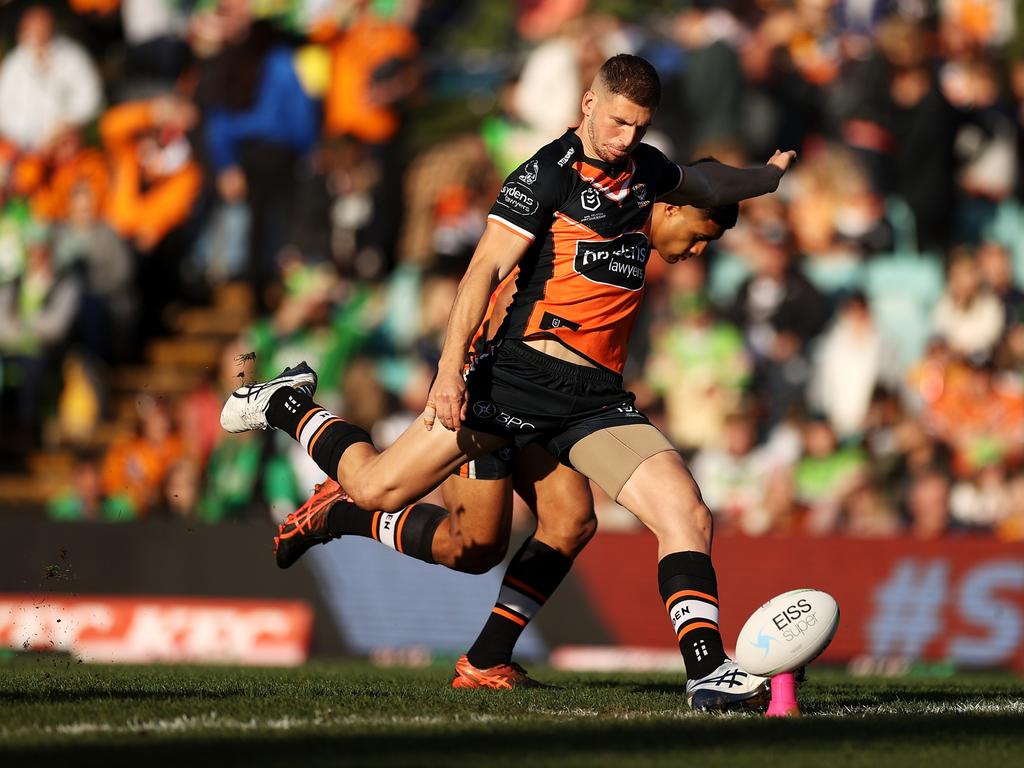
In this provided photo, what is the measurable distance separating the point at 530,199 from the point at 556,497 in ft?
5.26

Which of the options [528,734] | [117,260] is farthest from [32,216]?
[528,734]

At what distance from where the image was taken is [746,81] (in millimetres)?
16375

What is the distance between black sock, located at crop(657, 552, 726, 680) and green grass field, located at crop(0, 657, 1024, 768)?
0.23m

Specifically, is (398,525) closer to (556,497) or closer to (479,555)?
(479,555)

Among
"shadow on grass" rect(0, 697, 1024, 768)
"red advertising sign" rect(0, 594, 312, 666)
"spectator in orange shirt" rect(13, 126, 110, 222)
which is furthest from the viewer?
"spectator in orange shirt" rect(13, 126, 110, 222)

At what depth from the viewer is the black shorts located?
712 centimetres

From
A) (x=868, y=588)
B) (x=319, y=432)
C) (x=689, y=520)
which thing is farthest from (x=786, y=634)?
(x=868, y=588)

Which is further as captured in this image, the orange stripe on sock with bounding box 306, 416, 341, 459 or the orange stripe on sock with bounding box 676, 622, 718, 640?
A: the orange stripe on sock with bounding box 306, 416, 341, 459

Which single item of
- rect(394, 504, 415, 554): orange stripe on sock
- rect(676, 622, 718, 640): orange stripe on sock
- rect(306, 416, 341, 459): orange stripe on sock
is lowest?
rect(676, 622, 718, 640): orange stripe on sock

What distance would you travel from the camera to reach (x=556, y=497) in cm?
775

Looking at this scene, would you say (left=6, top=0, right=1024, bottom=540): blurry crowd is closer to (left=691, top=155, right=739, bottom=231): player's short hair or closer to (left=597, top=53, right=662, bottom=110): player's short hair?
(left=691, top=155, right=739, bottom=231): player's short hair

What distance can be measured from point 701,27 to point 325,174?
13.7ft

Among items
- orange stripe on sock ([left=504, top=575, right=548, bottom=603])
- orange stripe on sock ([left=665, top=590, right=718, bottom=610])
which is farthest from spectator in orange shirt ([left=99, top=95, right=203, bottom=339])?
orange stripe on sock ([left=665, top=590, right=718, bottom=610])

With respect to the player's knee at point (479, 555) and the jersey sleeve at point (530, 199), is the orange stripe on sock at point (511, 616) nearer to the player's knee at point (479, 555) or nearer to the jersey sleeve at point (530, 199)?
the player's knee at point (479, 555)
